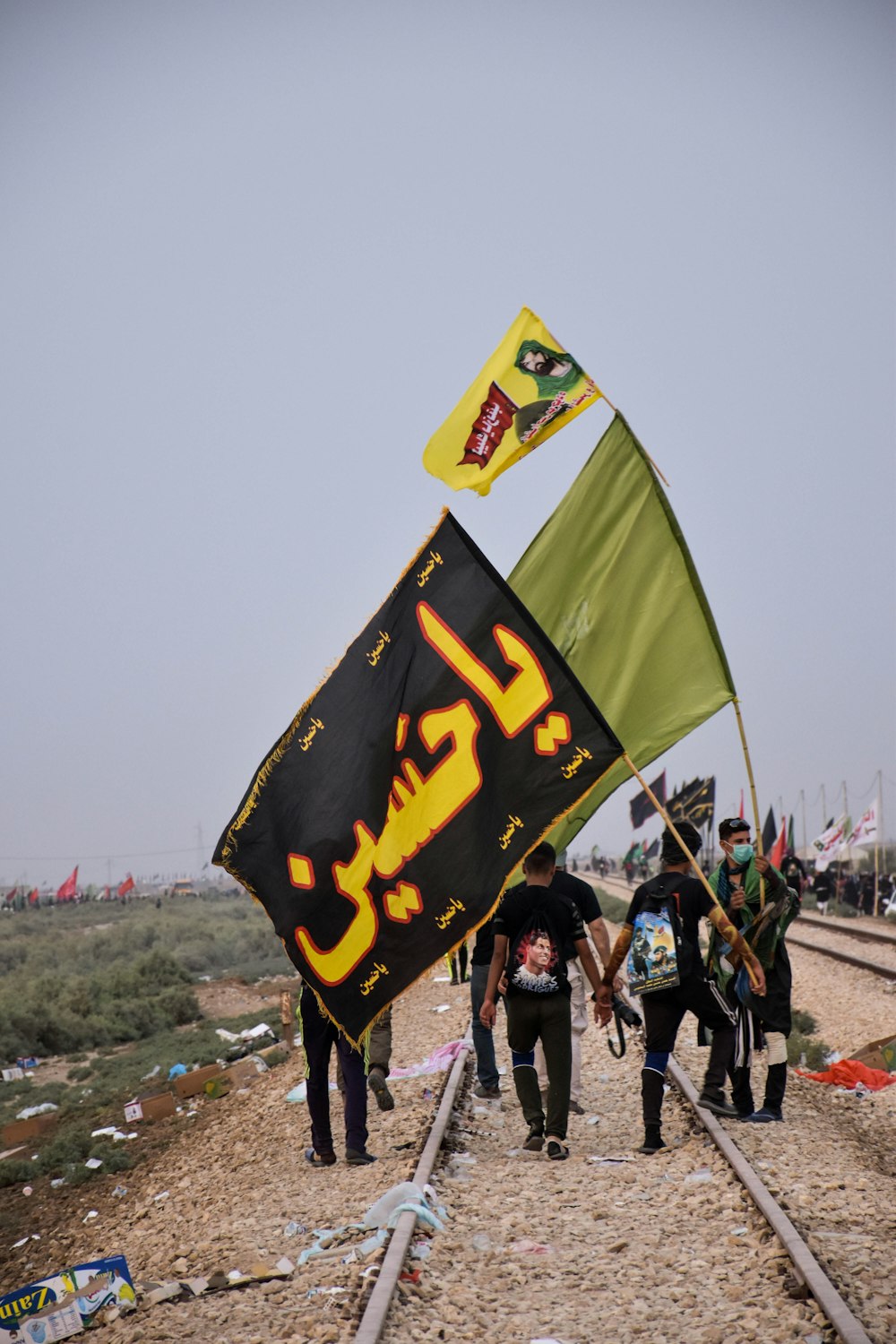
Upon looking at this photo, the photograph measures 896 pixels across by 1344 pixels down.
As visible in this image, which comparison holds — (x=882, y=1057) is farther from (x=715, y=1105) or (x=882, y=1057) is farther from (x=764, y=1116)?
(x=715, y=1105)

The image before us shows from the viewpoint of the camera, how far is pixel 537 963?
6.93 m

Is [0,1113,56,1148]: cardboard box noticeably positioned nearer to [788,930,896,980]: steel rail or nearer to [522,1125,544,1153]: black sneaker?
[522,1125,544,1153]: black sneaker

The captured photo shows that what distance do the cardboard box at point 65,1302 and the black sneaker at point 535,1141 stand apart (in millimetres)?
2421

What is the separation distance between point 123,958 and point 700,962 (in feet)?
111

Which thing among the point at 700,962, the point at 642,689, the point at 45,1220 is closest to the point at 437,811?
the point at 642,689

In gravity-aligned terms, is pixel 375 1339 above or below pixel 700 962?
below

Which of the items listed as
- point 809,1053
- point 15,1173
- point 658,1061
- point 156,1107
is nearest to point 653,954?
point 658,1061

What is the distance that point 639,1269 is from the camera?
204 inches

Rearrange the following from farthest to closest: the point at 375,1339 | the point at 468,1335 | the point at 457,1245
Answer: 1. the point at 457,1245
2. the point at 468,1335
3. the point at 375,1339

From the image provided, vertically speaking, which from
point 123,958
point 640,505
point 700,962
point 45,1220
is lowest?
point 123,958

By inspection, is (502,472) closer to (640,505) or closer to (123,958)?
(640,505)

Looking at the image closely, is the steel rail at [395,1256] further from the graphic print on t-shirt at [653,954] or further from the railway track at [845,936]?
the railway track at [845,936]

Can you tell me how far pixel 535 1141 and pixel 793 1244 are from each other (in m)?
2.55

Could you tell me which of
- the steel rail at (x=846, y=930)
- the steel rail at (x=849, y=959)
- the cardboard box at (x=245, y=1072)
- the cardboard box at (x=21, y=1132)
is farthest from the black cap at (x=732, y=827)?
the steel rail at (x=846, y=930)
